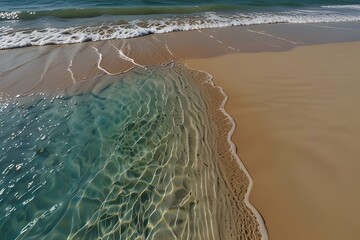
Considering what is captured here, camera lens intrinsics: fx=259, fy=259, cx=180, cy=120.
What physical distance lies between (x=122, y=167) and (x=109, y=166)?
A: 0.69 feet

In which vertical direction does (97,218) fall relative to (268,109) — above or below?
below

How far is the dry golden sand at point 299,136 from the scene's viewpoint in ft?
10.6

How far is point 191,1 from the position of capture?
16375mm

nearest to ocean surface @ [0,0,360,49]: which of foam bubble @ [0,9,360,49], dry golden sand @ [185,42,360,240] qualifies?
foam bubble @ [0,9,360,49]

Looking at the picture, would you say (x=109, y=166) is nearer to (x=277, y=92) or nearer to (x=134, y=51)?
(x=277, y=92)

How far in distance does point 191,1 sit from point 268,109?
13.4 m

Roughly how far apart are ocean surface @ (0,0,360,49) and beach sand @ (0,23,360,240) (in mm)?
1030

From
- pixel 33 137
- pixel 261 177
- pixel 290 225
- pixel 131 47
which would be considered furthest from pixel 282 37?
pixel 33 137

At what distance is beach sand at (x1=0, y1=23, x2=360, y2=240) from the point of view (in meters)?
3.38

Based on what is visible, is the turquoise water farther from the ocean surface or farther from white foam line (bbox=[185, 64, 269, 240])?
the ocean surface

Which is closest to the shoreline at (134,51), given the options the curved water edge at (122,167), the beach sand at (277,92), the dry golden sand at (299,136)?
the beach sand at (277,92)

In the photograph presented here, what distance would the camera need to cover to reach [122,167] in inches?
157

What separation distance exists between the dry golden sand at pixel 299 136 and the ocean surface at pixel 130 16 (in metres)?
4.84

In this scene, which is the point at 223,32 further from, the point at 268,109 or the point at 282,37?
the point at 268,109
